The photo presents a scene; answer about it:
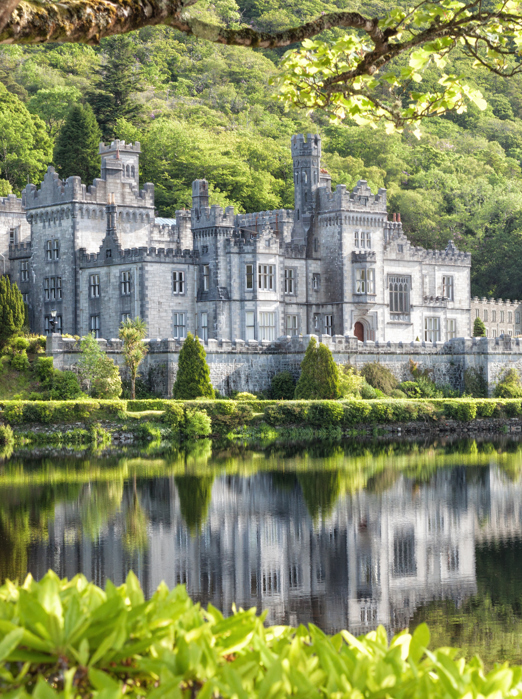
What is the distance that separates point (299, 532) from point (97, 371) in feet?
75.6

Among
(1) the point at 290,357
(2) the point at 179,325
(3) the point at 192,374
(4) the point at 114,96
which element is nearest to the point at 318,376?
(1) the point at 290,357

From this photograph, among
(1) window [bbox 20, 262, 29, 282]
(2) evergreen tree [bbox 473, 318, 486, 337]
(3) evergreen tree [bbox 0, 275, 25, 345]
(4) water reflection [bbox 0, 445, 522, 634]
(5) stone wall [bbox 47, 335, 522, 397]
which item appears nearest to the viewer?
(4) water reflection [bbox 0, 445, 522, 634]

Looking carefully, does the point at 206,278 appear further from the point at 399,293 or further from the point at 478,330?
the point at 478,330

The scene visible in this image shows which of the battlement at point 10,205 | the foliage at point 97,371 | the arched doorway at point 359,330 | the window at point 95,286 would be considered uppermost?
the battlement at point 10,205

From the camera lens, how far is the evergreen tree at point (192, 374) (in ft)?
141

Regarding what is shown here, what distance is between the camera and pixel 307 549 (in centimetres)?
1864

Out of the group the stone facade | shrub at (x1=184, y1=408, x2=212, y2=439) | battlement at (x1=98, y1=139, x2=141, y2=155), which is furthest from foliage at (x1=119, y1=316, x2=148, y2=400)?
the stone facade

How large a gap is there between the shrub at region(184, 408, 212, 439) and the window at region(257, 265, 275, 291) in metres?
13.6

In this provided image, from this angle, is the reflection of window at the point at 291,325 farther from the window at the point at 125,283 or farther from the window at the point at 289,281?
the window at the point at 125,283

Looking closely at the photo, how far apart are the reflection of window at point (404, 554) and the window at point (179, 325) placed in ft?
103

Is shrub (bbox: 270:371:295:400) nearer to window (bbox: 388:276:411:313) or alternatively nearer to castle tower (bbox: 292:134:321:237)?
castle tower (bbox: 292:134:321:237)

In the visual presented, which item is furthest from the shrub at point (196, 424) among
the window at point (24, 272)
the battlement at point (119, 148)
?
the battlement at point (119, 148)

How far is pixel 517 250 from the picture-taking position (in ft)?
253

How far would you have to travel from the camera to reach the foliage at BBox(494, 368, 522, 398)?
1973 inches
